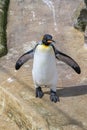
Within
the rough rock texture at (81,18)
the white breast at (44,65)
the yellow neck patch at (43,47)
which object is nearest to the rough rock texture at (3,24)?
the rough rock texture at (81,18)

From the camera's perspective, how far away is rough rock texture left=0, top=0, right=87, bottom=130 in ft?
16.6

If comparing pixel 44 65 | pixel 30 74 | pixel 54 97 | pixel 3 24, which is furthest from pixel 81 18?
pixel 54 97

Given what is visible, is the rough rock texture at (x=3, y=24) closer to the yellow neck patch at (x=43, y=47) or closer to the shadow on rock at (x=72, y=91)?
the shadow on rock at (x=72, y=91)

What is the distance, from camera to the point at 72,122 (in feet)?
16.1

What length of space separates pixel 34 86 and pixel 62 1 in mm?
2796

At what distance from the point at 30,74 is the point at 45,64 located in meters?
0.76

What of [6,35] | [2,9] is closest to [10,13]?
[2,9]

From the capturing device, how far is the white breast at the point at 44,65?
5.18m

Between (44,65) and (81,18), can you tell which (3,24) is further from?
(44,65)

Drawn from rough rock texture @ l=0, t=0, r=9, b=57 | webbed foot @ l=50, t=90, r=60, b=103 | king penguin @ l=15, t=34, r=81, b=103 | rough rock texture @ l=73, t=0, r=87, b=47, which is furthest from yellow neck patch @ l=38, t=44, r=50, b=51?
rough rock texture @ l=73, t=0, r=87, b=47

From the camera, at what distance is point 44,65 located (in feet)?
17.3

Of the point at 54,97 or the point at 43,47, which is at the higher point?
the point at 43,47

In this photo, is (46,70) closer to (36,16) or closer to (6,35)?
(6,35)

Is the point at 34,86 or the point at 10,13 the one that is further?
the point at 10,13
